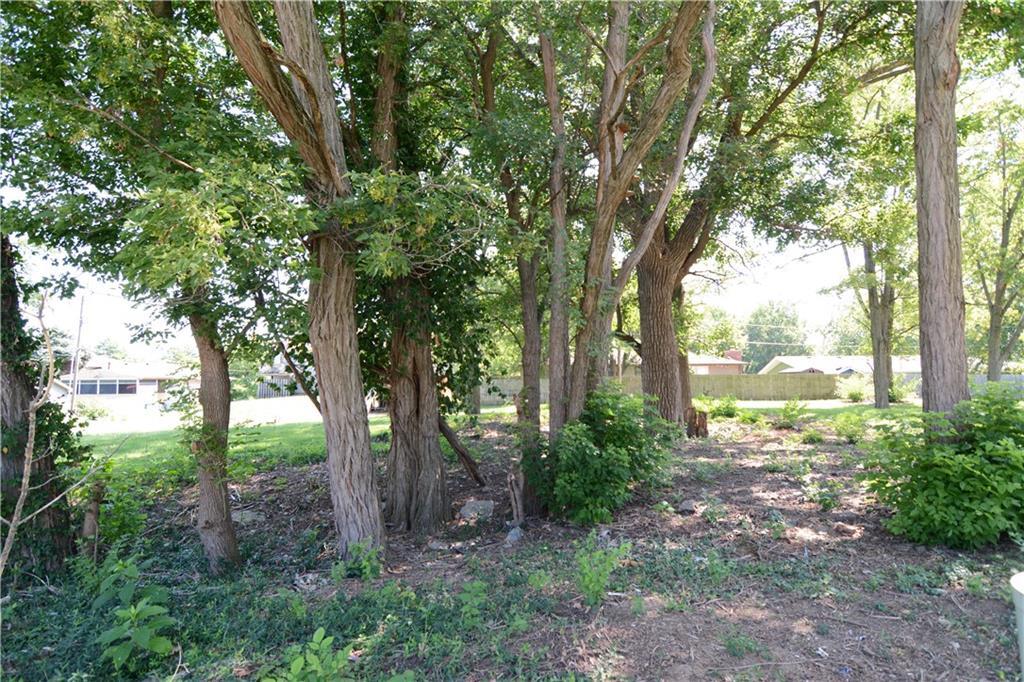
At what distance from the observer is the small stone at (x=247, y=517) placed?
8047mm

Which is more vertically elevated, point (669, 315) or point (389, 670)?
point (669, 315)

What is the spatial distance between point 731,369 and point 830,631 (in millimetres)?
46249

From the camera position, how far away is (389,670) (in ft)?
12.1

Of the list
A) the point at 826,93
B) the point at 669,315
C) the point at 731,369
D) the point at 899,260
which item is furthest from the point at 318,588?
the point at 731,369

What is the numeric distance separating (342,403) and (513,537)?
2294 mm

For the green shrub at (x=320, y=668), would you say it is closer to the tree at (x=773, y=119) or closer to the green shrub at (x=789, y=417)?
the tree at (x=773, y=119)

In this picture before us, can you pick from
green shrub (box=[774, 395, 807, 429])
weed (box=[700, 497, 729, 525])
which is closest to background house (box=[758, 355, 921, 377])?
green shrub (box=[774, 395, 807, 429])

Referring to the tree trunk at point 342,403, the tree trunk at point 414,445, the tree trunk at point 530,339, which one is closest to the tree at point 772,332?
the tree trunk at point 530,339

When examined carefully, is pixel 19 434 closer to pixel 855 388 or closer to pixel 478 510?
pixel 478 510

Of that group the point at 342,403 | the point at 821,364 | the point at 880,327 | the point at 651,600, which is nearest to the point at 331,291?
the point at 342,403

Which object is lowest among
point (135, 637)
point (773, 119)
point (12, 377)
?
point (135, 637)

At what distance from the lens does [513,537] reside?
6.73m

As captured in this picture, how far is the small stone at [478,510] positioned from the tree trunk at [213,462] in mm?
2644

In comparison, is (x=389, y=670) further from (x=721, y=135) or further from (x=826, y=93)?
(x=826, y=93)
